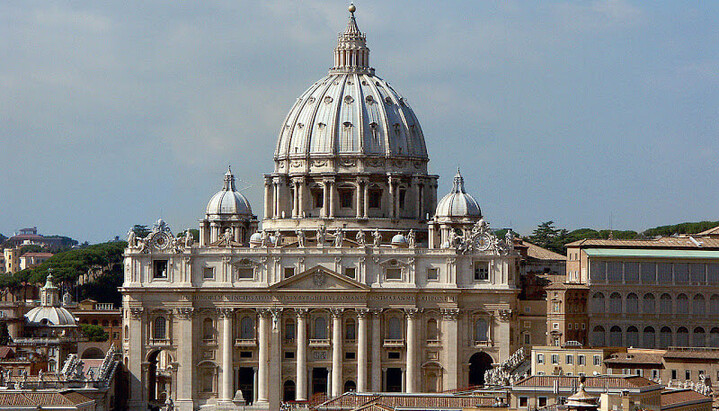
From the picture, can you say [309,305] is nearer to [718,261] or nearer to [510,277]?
[510,277]

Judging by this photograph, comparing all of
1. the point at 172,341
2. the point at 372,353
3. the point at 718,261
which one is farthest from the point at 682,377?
the point at 172,341

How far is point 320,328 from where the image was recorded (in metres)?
178

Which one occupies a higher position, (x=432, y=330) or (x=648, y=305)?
(x=648, y=305)

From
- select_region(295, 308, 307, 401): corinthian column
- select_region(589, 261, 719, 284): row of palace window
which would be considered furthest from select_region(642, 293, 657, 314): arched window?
select_region(295, 308, 307, 401): corinthian column

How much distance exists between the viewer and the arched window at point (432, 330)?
177000mm

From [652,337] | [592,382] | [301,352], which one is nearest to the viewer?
[592,382]

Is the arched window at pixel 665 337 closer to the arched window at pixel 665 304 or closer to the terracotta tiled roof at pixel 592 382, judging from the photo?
the arched window at pixel 665 304

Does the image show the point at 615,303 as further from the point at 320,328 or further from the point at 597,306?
the point at 320,328

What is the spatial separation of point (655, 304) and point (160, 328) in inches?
1510

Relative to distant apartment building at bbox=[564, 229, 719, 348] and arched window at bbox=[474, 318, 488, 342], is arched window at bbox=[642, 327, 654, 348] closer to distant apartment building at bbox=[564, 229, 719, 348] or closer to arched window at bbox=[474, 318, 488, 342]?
distant apartment building at bbox=[564, 229, 719, 348]

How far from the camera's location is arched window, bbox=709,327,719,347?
6727 inches

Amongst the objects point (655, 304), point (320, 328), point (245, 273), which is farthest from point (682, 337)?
point (245, 273)

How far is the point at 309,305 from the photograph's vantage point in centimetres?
17662

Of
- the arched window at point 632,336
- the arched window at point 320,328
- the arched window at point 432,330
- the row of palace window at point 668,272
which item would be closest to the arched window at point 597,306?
the row of palace window at point 668,272
